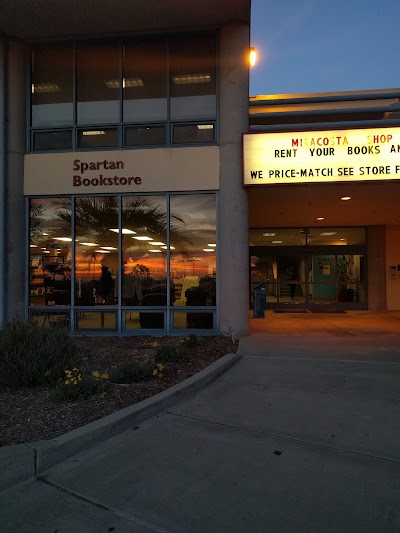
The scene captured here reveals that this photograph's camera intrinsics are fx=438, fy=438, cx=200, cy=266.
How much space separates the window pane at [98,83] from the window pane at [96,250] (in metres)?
2.02

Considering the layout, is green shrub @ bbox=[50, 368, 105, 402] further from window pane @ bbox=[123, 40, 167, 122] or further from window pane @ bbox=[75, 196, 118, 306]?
window pane @ bbox=[123, 40, 167, 122]

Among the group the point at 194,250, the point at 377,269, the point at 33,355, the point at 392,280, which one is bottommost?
the point at 33,355

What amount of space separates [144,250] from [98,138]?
9.61 ft

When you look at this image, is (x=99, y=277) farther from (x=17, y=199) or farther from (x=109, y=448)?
(x=109, y=448)

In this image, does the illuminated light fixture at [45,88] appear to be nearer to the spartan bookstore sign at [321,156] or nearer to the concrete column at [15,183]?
the concrete column at [15,183]

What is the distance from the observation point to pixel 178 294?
10.3 meters

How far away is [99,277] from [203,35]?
6310 millimetres

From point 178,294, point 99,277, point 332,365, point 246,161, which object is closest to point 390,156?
point 246,161

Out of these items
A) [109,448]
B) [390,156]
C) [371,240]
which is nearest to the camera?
[109,448]

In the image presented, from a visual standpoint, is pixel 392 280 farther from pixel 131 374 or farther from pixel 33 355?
pixel 33 355

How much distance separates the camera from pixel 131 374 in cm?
578

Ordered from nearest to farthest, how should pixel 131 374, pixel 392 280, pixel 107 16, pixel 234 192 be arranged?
pixel 131 374
pixel 107 16
pixel 234 192
pixel 392 280

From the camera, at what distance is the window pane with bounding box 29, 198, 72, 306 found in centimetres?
1060

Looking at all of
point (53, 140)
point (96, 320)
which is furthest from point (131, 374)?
point (53, 140)
